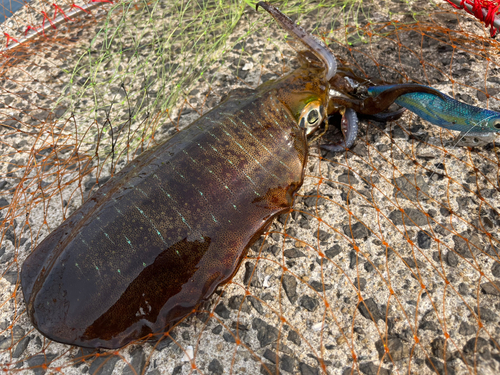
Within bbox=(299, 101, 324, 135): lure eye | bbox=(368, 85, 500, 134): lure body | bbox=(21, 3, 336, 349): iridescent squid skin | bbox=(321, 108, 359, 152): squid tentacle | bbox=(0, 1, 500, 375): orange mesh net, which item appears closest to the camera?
bbox=(21, 3, 336, 349): iridescent squid skin

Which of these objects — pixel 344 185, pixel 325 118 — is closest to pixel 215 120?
pixel 325 118

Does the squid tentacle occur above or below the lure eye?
below

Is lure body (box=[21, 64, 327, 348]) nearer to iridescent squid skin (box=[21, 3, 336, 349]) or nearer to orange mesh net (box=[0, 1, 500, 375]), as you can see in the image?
iridescent squid skin (box=[21, 3, 336, 349])

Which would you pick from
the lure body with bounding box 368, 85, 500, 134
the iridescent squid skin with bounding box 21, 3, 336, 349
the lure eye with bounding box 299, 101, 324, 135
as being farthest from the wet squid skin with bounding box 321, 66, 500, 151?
the iridescent squid skin with bounding box 21, 3, 336, 349

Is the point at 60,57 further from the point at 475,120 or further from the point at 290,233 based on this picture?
the point at 475,120

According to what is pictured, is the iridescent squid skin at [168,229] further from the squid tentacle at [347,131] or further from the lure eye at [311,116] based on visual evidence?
the squid tentacle at [347,131]

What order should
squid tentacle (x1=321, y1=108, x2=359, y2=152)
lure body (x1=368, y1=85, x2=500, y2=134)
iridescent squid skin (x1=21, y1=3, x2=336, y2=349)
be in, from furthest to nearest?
squid tentacle (x1=321, y1=108, x2=359, y2=152) < lure body (x1=368, y1=85, x2=500, y2=134) < iridescent squid skin (x1=21, y1=3, x2=336, y2=349)

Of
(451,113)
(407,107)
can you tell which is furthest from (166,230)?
(451,113)

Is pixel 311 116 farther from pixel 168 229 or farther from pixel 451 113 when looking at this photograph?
pixel 168 229
